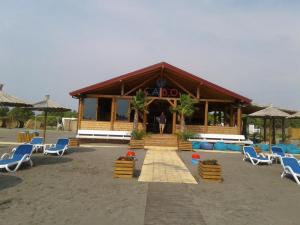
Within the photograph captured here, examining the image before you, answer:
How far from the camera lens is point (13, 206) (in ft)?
19.1

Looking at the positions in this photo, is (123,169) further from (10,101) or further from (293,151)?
(293,151)

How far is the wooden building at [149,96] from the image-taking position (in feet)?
69.7

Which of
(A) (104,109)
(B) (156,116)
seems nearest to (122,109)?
(A) (104,109)

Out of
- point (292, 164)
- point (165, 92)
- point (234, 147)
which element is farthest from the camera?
point (165, 92)

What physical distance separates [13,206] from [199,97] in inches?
707

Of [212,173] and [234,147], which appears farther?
[234,147]

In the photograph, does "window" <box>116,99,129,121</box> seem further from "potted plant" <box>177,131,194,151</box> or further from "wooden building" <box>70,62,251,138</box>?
"potted plant" <box>177,131,194,151</box>

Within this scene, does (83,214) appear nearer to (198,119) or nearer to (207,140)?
(207,140)

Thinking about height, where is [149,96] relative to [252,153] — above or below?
above

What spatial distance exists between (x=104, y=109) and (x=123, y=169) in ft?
49.8

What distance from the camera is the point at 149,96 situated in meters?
22.2

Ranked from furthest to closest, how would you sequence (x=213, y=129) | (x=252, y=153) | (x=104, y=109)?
(x=104, y=109)
(x=213, y=129)
(x=252, y=153)

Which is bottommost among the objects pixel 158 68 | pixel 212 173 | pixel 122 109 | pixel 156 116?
pixel 212 173

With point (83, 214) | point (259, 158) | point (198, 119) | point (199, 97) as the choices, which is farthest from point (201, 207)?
point (198, 119)
